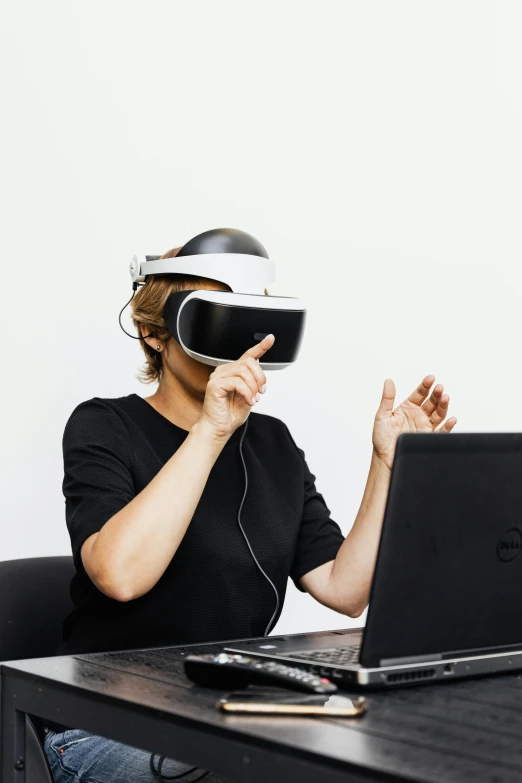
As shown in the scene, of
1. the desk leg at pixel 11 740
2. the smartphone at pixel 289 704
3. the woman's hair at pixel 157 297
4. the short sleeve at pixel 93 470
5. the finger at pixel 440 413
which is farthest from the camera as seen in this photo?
the woman's hair at pixel 157 297

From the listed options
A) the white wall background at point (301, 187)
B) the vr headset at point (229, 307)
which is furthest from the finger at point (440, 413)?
the white wall background at point (301, 187)

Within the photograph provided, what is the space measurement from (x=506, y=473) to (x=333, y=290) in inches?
69.5

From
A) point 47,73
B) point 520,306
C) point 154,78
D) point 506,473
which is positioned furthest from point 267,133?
point 506,473

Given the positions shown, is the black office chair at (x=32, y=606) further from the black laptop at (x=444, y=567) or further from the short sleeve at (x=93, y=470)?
the black laptop at (x=444, y=567)

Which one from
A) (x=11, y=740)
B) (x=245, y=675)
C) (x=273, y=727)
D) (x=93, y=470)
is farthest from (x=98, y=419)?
(x=273, y=727)

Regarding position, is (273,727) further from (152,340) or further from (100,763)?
(152,340)

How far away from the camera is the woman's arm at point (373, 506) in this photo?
66.2 inches

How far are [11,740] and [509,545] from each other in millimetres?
620

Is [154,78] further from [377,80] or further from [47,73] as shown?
[377,80]

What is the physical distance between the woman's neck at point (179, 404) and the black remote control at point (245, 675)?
2.62 feet

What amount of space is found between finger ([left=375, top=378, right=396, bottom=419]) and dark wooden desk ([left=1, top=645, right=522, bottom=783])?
1.90 feet

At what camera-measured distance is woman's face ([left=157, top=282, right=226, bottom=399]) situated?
1.77 metres

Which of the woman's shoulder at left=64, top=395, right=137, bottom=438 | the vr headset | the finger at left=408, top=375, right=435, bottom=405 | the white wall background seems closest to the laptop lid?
the finger at left=408, top=375, right=435, bottom=405

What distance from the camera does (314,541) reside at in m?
1.93
